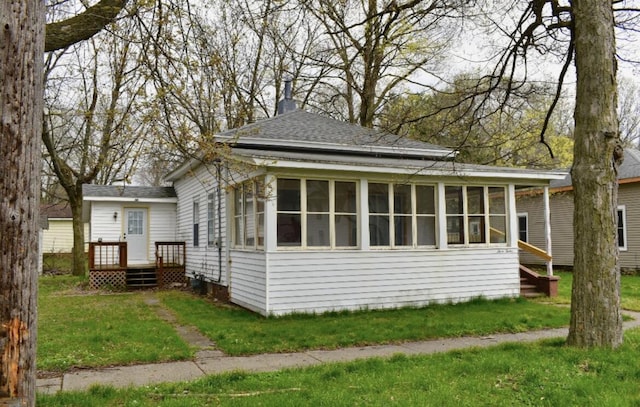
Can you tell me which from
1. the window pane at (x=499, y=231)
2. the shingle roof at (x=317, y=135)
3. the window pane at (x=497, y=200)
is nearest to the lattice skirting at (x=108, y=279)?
the shingle roof at (x=317, y=135)

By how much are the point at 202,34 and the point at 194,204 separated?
10081 mm

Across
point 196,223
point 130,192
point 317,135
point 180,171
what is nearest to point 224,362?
point 317,135

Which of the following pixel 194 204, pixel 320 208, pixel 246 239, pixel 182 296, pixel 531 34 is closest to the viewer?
pixel 531 34

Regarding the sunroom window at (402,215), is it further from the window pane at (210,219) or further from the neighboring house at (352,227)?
the window pane at (210,219)

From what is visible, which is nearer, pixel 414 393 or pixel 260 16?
pixel 414 393

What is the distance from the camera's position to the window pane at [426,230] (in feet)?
37.1

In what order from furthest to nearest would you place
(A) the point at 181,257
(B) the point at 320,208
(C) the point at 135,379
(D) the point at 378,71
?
(D) the point at 378,71, (A) the point at 181,257, (B) the point at 320,208, (C) the point at 135,379

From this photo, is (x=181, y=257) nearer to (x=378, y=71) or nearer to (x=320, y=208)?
(x=320, y=208)

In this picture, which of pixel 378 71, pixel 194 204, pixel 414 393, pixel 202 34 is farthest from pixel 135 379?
pixel 378 71

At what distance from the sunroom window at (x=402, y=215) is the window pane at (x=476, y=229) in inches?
39.2

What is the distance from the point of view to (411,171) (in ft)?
35.0

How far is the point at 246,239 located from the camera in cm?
1098

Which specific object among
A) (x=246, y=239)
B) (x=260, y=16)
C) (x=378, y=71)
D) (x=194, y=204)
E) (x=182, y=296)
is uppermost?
(x=378, y=71)

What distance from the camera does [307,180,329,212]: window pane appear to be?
1022cm
